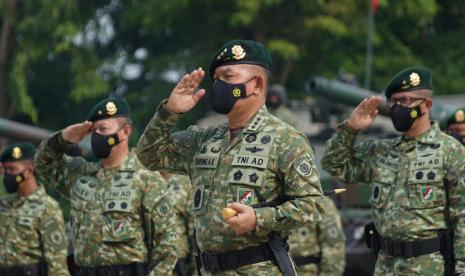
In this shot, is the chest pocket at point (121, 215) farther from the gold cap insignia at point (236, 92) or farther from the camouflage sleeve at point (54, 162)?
the gold cap insignia at point (236, 92)

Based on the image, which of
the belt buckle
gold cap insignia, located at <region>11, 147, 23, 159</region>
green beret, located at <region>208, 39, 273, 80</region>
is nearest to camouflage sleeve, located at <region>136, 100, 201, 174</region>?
green beret, located at <region>208, 39, 273, 80</region>

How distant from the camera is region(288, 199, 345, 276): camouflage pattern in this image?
11680 mm

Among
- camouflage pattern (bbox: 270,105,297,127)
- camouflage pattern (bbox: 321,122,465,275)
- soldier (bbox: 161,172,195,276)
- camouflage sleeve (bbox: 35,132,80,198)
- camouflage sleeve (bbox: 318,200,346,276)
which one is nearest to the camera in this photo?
camouflage pattern (bbox: 321,122,465,275)

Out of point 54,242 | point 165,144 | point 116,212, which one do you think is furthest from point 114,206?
point 165,144

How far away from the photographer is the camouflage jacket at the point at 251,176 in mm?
6945

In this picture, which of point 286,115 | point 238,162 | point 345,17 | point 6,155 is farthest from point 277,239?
point 345,17

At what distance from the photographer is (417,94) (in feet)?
29.7

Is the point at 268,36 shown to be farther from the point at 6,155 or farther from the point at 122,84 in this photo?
the point at 6,155

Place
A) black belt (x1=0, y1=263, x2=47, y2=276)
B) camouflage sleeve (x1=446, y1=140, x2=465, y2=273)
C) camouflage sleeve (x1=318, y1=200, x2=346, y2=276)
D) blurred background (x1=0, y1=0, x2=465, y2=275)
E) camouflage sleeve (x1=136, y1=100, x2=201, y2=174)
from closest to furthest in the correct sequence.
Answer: camouflage sleeve (x1=136, y1=100, x2=201, y2=174) < camouflage sleeve (x1=446, y1=140, x2=465, y2=273) < black belt (x1=0, y1=263, x2=47, y2=276) < camouflage sleeve (x1=318, y1=200, x2=346, y2=276) < blurred background (x1=0, y1=0, x2=465, y2=275)

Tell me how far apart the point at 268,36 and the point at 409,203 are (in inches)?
541

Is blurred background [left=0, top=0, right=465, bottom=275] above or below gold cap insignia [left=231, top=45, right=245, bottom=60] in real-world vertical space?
below

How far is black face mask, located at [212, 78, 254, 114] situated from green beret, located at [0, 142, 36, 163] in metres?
4.24

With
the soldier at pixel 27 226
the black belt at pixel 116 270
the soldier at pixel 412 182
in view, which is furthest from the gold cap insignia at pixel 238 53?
the soldier at pixel 27 226

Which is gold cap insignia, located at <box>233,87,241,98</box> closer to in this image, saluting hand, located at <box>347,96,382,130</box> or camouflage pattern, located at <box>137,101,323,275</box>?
camouflage pattern, located at <box>137,101,323,275</box>
